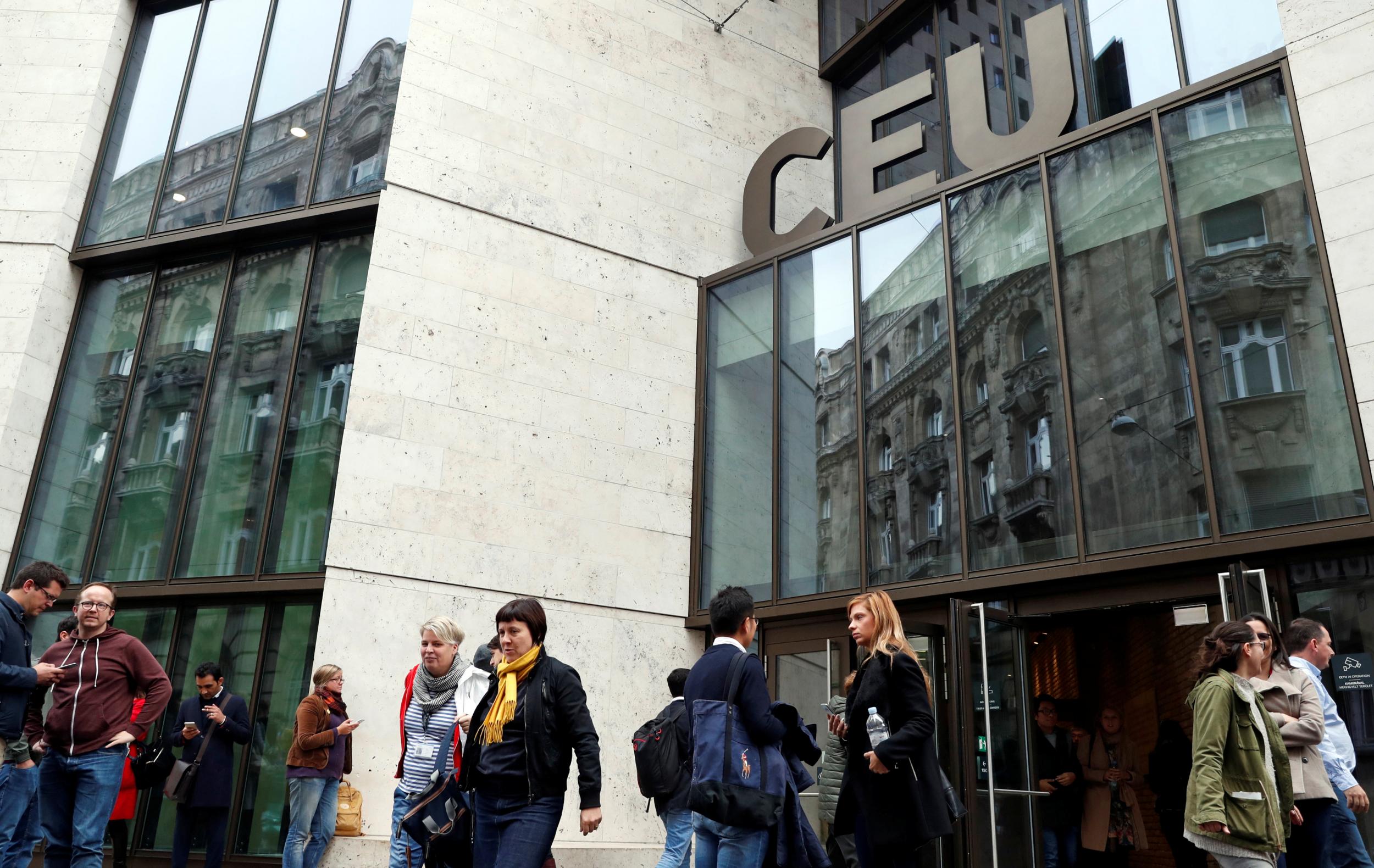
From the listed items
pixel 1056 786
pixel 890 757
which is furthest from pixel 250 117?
pixel 1056 786

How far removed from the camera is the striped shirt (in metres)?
6.01

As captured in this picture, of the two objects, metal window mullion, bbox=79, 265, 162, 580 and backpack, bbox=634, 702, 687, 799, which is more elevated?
metal window mullion, bbox=79, 265, 162, 580

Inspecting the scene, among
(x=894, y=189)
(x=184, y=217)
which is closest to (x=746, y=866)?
(x=894, y=189)

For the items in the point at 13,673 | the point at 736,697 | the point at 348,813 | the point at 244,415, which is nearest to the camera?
the point at 736,697

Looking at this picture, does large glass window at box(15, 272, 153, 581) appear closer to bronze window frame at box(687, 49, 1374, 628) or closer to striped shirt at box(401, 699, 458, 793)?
bronze window frame at box(687, 49, 1374, 628)

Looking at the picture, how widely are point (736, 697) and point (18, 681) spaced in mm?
3755

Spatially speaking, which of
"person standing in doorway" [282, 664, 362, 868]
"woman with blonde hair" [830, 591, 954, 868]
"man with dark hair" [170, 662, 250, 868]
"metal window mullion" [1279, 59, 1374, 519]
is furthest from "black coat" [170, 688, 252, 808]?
"metal window mullion" [1279, 59, 1374, 519]

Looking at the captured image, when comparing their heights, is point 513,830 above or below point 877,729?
below

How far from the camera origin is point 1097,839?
357 inches

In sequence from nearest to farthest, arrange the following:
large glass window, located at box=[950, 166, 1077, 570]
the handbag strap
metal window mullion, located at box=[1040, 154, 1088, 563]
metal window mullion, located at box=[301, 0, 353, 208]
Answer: the handbag strap
metal window mullion, located at box=[1040, 154, 1088, 563]
large glass window, located at box=[950, 166, 1077, 570]
metal window mullion, located at box=[301, 0, 353, 208]

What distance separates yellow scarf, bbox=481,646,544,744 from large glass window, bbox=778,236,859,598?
615cm

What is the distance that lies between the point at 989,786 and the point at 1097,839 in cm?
139

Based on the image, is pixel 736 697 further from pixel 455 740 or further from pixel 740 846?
pixel 455 740

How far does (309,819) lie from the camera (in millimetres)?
8438
